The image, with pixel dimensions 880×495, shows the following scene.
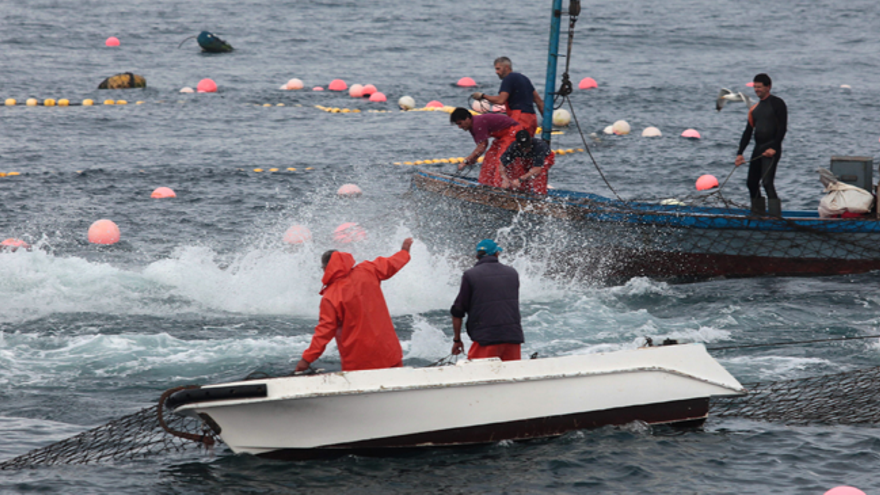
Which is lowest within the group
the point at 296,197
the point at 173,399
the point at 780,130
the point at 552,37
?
the point at 296,197

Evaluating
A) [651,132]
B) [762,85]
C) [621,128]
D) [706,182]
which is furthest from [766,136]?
[621,128]

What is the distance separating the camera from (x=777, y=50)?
3675cm

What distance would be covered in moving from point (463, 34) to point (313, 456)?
34.8 metres

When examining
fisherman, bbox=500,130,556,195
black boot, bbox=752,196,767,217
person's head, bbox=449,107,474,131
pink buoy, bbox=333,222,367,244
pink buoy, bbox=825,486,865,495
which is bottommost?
pink buoy, bbox=333,222,367,244

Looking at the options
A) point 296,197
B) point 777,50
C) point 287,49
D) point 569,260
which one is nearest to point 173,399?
point 569,260

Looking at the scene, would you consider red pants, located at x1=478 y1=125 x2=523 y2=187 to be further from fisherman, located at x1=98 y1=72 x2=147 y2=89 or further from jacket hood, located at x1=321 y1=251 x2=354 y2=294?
fisherman, located at x1=98 y1=72 x2=147 y2=89

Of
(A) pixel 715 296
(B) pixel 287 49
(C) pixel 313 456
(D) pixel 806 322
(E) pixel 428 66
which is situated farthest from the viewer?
(B) pixel 287 49

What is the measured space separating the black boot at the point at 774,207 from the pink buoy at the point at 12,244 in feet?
33.0

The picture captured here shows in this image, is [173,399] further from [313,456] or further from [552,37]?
[552,37]

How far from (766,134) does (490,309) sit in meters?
5.91

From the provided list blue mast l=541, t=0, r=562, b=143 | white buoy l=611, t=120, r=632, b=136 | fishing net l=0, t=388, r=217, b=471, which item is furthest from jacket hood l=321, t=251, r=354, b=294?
white buoy l=611, t=120, r=632, b=136

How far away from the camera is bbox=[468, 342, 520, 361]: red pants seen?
288 inches

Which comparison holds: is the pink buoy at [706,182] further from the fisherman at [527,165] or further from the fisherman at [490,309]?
the fisherman at [490,309]

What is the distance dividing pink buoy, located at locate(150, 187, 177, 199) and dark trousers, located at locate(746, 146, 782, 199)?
34.3ft
